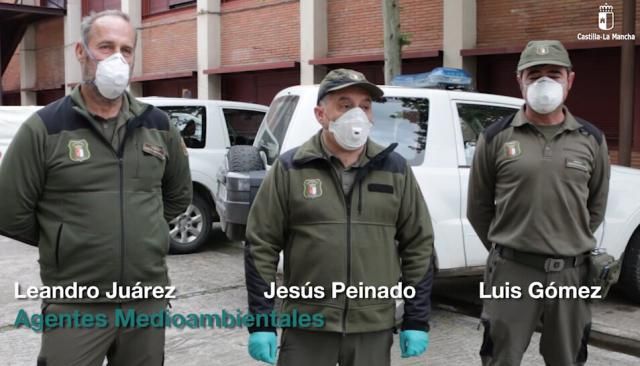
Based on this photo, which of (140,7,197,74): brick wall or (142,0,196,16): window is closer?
(140,7,197,74): brick wall

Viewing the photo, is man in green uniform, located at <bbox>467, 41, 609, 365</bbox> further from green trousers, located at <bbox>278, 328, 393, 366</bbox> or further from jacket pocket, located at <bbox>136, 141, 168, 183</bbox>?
jacket pocket, located at <bbox>136, 141, 168, 183</bbox>

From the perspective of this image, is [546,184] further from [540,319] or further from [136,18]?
[136,18]

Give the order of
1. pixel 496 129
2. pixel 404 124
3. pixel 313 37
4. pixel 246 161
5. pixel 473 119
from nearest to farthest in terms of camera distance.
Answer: pixel 496 129 < pixel 404 124 < pixel 473 119 < pixel 246 161 < pixel 313 37

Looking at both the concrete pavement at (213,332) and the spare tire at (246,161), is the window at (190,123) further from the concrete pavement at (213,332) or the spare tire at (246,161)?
the spare tire at (246,161)

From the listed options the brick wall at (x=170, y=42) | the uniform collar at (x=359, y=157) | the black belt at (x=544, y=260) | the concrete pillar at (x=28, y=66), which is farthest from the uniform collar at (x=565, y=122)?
the concrete pillar at (x=28, y=66)

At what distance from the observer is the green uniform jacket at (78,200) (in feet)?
9.48

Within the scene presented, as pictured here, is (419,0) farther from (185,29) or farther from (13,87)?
(13,87)

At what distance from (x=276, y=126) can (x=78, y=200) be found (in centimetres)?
345

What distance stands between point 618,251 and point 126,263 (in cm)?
481

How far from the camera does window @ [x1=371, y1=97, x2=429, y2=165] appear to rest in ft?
19.5

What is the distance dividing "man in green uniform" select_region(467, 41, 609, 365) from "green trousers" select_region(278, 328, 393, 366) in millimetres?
1061

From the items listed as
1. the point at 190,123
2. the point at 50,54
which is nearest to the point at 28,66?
the point at 50,54

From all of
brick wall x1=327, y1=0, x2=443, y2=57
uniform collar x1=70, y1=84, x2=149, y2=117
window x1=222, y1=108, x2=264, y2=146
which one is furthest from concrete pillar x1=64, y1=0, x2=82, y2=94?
uniform collar x1=70, y1=84, x2=149, y2=117

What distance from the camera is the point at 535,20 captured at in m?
11.3
